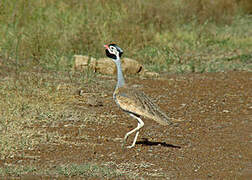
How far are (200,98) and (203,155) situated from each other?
3.25 m

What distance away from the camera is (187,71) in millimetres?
12227

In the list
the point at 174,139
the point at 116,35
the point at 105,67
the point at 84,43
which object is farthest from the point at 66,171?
the point at 116,35

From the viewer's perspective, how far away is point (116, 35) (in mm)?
13289

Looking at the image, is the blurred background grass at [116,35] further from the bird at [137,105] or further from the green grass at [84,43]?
the bird at [137,105]

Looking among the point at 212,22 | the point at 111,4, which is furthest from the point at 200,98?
the point at 212,22

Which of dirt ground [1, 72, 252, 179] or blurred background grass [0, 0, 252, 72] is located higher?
blurred background grass [0, 0, 252, 72]

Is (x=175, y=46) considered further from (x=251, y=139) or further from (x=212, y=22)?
(x=251, y=139)

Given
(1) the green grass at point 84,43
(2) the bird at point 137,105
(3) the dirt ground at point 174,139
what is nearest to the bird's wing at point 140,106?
(2) the bird at point 137,105

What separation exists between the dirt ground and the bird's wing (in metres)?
0.48

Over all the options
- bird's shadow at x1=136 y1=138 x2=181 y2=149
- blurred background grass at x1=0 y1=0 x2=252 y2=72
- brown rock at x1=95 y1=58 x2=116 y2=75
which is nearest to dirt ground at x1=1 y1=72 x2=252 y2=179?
bird's shadow at x1=136 y1=138 x2=181 y2=149

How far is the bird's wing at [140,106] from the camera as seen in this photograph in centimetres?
643

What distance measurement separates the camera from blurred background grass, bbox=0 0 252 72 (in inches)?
481

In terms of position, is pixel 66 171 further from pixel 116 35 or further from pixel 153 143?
pixel 116 35

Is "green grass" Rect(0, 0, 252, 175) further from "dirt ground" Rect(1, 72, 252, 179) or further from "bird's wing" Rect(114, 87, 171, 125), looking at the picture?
"bird's wing" Rect(114, 87, 171, 125)
